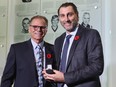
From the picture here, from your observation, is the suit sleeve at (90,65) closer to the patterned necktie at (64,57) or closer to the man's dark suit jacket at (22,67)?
the patterned necktie at (64,57)

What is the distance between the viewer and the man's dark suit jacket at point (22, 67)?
1764mm

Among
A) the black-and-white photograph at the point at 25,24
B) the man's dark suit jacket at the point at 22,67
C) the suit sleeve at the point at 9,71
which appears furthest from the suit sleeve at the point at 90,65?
the black-and-white photograph at the point at 25,24

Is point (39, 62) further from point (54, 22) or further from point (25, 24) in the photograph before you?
point (25, 24)

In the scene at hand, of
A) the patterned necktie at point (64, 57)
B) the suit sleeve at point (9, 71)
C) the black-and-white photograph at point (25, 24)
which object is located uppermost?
the black-and-white photograph at point (25, 24)

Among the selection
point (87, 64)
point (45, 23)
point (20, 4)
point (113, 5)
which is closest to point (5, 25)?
point (20, 4)

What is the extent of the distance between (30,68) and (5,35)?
1.09 meters

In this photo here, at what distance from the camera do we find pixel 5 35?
2750mm

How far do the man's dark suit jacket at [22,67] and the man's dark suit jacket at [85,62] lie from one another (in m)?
0.29

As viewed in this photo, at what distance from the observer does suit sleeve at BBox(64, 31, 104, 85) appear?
4.78 feet

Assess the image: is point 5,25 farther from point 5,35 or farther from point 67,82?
point 67,82

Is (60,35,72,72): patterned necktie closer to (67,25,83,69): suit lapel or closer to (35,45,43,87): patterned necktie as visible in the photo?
(67,25,83,69): suit lapel

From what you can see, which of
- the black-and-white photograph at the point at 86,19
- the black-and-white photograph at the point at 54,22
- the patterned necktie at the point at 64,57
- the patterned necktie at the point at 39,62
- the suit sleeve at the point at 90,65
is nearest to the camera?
the suit sleeve at the point at 90,65

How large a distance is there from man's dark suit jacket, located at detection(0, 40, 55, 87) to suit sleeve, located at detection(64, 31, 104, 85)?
335 millimetres

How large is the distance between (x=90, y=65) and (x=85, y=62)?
44 mm
